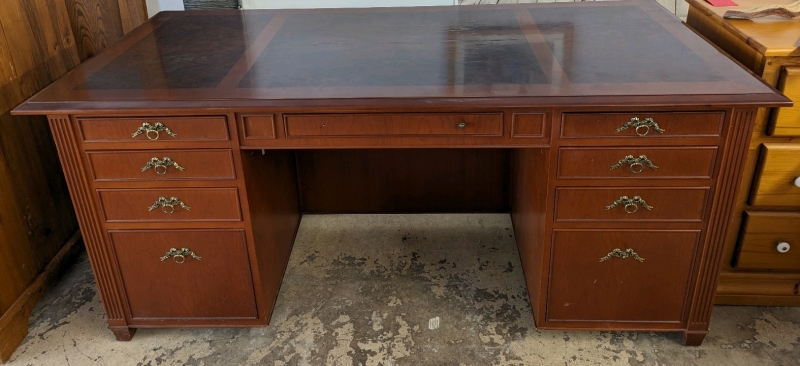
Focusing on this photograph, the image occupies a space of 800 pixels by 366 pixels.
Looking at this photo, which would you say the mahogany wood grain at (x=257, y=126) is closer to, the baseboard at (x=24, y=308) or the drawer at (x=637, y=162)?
the drawer at (x=637, y=162)

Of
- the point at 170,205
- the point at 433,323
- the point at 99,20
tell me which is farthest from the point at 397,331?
the point at 99,20

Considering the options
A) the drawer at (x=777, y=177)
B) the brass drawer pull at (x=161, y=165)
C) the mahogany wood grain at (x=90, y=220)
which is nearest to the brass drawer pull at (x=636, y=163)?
the drawer at (x=777, y=177)

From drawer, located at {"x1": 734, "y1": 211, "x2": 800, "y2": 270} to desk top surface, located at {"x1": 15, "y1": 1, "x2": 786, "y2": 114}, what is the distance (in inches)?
18.7

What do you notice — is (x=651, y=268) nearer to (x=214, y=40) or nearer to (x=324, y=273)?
(x=324, y=273)

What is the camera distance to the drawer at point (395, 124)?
4.58ft

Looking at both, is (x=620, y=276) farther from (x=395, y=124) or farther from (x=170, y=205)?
(x=170, y=205)

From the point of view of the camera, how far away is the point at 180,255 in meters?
1.61

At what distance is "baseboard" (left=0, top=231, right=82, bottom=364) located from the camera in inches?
65.9

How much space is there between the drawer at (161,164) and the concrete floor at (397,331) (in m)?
0.52

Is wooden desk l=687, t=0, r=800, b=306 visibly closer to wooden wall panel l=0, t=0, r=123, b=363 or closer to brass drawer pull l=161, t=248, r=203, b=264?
brass drawer pull l=161, t=248, r=203, b=264

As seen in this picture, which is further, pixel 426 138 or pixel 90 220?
pixel 90 220

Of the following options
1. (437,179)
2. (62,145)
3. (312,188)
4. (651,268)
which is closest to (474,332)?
(651,268)

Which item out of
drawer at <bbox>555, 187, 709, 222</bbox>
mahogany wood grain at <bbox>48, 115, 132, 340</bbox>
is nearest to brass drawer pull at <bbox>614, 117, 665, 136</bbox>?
drawer at <bbox>555, 187, 709, 222</bbox>

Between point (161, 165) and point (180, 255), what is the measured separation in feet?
0.88
